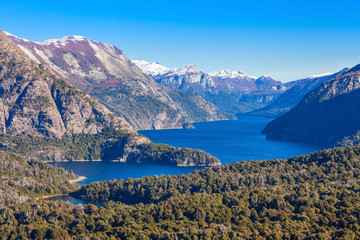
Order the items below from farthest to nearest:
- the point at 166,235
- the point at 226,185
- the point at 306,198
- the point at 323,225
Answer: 1. the point at 226,185
2. the point at 306,198
3. the point at 323,225
4. the point at 166,235

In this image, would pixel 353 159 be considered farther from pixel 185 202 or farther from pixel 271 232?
pixel 271 232

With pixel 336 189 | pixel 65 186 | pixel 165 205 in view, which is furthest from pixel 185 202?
pixel 65 186

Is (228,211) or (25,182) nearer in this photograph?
(228,211)

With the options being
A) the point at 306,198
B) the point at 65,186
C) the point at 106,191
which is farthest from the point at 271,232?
the point at 65,186

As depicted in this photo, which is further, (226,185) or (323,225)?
(226,185)

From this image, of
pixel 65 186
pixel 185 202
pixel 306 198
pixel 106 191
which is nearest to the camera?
pixel 306 198

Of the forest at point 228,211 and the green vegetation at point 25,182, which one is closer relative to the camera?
the forest at point 228,211

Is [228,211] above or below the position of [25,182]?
above

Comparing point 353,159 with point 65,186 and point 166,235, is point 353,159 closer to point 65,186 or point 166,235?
point 166,235

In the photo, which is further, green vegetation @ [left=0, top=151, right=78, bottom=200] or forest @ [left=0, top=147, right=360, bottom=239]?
green vegetation @ [left=0, top=151, right=78, bottom=200]

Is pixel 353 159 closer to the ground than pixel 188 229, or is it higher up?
higher up

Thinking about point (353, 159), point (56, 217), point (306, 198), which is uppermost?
point (353, 159)
